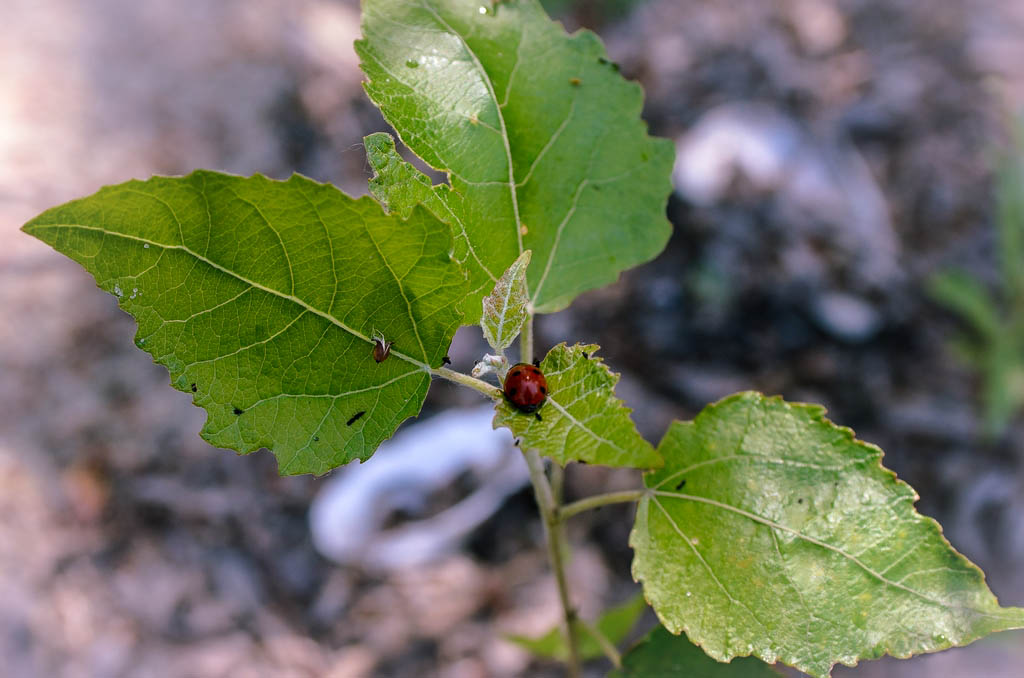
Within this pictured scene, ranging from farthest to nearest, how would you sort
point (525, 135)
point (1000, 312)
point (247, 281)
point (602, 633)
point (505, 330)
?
point (1000, 312) < point (602, 633) < point (525, 135) < point (505, 330) < point (247, 281)

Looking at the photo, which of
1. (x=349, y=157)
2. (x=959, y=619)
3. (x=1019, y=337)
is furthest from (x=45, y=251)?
(x=1019, y=337)

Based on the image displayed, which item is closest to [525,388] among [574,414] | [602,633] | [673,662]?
[574,414]

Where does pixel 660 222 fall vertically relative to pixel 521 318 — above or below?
above

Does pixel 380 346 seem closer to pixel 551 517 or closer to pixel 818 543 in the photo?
pixel 551 517

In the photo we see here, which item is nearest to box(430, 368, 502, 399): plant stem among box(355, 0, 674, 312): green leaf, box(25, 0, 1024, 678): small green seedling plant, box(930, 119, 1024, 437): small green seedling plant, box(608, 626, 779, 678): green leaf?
box(25, 0, 1024, 678): small green seedling plant

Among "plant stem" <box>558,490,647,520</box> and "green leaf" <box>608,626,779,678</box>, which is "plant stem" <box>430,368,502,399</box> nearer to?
"plant stem" <box>558,490,647,520</box>

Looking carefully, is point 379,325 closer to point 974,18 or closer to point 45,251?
point 45,251

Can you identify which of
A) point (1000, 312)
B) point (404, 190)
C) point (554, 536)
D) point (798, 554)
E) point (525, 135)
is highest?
point (1000, 312)
